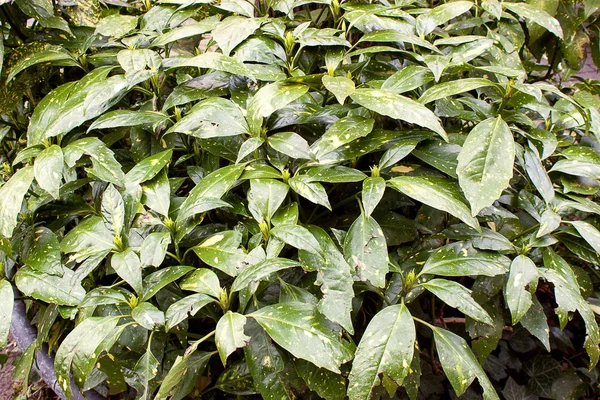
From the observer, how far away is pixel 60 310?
1208 mm

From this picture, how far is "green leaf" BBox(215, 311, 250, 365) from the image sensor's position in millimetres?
951

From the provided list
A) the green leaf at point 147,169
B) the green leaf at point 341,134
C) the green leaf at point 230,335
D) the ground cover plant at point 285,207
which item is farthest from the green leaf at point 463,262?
the green leaf at point 147,169

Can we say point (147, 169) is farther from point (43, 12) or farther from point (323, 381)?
point (43, 12)

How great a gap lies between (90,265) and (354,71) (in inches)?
33.7

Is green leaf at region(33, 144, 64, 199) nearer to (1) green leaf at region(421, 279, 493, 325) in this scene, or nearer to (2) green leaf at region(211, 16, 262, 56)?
(2) green leaf at region(211, 16, 262, 56)

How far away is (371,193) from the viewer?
1.10 m

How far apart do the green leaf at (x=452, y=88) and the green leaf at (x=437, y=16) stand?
30 cm

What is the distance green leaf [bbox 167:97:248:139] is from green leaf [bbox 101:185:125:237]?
209 millimetres

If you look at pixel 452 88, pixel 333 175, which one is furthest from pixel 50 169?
pixel 452 88

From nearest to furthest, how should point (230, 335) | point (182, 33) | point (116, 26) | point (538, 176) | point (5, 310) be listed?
1. point (230, 335)
2. point (5, 310)
3. point (538, 176)
4. point (182, 33)
5. point (116, 26)

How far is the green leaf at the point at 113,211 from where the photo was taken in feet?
3.85

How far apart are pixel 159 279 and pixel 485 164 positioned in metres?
0.78

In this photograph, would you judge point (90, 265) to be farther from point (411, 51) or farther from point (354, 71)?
point (411, 51)

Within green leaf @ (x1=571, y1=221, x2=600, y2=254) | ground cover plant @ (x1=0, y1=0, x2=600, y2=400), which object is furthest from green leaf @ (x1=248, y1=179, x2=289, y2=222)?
green leaf @ (x1=571, y1=221, x2=600, y2=254)
